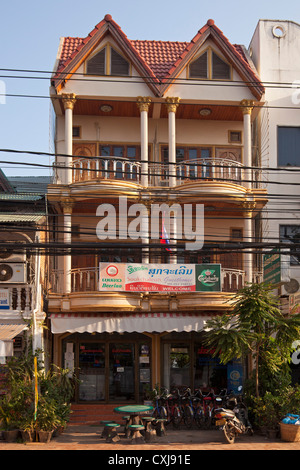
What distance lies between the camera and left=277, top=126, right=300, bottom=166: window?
25.3m

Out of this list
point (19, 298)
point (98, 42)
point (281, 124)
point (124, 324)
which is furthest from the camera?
point (281, 124)

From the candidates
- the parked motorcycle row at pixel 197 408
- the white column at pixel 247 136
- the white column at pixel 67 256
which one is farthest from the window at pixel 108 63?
the parked motorcycle row at pixel 197 408

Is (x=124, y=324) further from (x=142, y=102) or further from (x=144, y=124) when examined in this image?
(x=142, y=102)

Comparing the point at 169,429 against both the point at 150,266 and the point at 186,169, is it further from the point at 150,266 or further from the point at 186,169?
the point at 186,169

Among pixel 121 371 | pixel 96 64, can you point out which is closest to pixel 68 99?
pixel 96 64

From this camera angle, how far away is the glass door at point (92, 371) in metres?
22.4

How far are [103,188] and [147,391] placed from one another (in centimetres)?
746

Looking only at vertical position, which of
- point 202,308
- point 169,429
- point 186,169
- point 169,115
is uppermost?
point 169,115

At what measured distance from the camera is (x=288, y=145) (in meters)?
25.5

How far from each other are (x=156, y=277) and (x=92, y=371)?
4.60 meters

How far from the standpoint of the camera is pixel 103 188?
22047mm

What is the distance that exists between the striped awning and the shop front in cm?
113

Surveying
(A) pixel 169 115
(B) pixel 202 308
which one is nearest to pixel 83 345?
(B) pixel 202 308

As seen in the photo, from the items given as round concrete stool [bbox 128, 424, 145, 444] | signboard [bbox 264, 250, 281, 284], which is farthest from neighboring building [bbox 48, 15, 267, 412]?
round concrete stool [bbox 128, 424, 145, 444]
